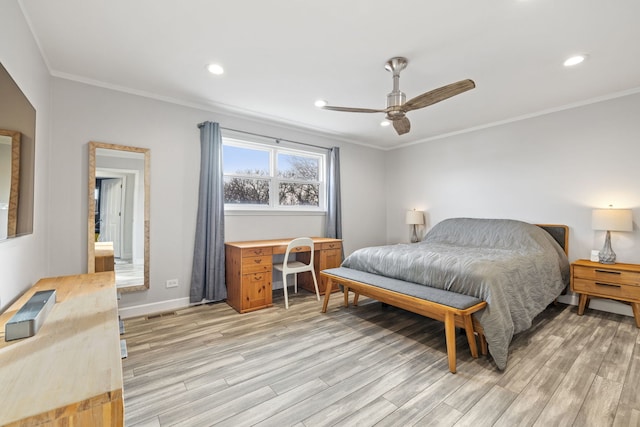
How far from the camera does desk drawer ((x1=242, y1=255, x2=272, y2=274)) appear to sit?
3.36 m

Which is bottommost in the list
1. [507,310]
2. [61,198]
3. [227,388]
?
[227,388]

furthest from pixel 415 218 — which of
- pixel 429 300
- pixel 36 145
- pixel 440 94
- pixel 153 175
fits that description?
pixel 36 145

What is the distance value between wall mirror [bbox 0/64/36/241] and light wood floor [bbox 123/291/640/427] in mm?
1227

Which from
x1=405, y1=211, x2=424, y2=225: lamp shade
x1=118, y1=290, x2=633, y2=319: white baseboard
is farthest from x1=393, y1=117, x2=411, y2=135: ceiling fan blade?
x1=118, y1=290, x2=633, y2=319: white baseboard

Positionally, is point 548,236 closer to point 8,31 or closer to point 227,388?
point 227,388

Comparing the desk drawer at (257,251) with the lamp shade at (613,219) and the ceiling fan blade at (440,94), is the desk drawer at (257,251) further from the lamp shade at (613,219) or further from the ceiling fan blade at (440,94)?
the lamp shade at (613,219)

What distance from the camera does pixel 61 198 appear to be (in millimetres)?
2768

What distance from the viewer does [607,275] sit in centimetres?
300

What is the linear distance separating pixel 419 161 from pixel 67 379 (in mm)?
5323

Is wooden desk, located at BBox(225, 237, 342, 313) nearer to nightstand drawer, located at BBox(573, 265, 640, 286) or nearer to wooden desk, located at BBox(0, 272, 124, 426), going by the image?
wooden desk, located at BBox(0, 272, 124, 426)

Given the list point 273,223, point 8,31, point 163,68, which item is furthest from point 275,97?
point 8,31

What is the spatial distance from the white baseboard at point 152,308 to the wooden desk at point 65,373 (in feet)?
6.05

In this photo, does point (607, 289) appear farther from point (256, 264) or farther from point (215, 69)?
point (215, 69)

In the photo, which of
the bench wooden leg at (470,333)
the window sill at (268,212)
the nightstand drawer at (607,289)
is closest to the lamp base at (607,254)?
the nightstand drawer at (607,289)
